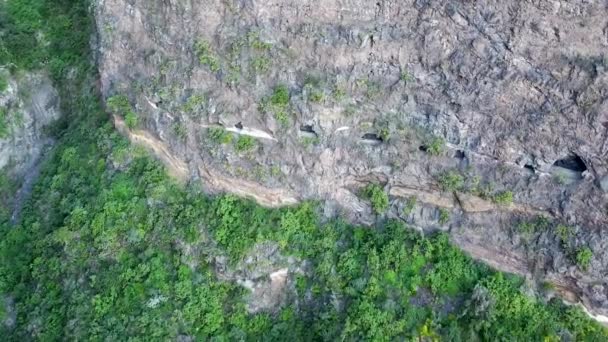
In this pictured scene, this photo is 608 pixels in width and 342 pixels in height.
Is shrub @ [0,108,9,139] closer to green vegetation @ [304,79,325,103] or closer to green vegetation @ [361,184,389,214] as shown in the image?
green vegetation @ [304,79,325,103]

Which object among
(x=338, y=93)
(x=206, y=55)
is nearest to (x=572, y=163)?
(x=338, y=93)

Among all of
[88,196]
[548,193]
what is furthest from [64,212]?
[548,193]

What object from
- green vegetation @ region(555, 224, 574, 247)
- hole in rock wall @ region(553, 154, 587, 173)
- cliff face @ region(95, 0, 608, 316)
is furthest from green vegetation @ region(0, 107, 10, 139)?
green vegetation @ region(555, 224, 574, 247)

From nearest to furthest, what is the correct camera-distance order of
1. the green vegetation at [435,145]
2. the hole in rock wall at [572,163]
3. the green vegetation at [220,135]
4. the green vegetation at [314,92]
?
the hole in rock wall at [572,163]
the green vegetation at [435,145]
the green vegetation at [314,92]
the green vegetation at [220,135]

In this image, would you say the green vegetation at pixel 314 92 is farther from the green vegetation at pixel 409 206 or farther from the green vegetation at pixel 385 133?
the green vegetation at pixel 409 206

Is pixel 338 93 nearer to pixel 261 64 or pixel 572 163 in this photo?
pixel 261 64

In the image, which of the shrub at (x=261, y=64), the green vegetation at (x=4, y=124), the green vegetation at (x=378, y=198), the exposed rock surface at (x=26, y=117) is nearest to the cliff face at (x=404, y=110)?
the shrub at (x=261, y=64)

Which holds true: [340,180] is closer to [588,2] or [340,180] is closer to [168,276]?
[168,276]
